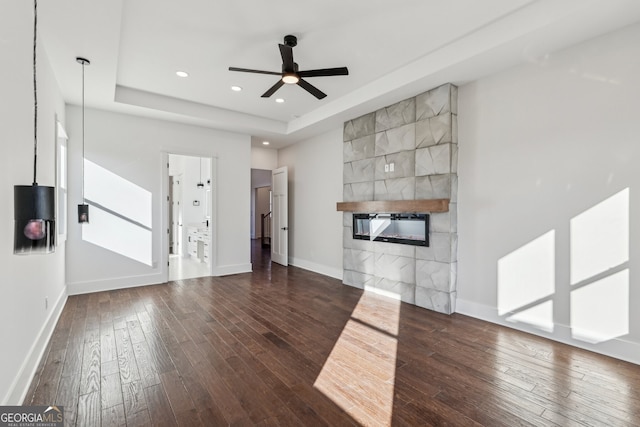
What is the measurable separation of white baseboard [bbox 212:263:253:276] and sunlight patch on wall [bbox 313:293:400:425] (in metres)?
3.22

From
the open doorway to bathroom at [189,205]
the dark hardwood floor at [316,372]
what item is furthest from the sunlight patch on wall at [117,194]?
the open doorway to bathroom at [189,205]

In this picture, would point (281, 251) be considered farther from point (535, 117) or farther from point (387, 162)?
point (535, 117)

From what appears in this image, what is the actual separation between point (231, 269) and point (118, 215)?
223cm

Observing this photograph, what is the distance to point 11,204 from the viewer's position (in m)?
1.98

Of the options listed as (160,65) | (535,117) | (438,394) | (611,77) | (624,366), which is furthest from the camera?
(160,65)

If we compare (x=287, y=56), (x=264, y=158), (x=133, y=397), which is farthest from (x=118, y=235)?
(x=287, y=56)

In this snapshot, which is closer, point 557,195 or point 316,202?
point 557,195

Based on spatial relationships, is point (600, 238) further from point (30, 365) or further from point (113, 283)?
point (113, 283)

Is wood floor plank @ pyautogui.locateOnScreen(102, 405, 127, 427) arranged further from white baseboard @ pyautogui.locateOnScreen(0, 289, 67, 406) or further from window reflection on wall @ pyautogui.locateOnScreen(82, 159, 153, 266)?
window reflection on wall @ pyautogui.locateOnScreen(82, 159, 153, 266)

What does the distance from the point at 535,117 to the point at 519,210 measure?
3.39 ft

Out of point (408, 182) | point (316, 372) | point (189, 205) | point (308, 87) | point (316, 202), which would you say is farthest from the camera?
point (189, 205)

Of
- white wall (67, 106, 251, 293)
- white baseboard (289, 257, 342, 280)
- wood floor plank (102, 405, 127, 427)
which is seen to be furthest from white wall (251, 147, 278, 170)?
wood floor plank (102, 405, 127, 427)

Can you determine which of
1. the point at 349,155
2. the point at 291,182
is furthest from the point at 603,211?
the point at 291,182

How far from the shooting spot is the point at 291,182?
7297mm
